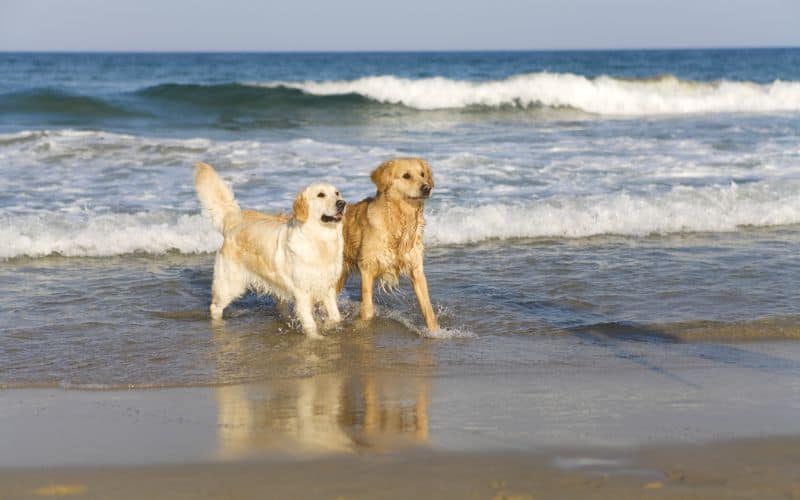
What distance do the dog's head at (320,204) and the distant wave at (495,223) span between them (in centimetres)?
354

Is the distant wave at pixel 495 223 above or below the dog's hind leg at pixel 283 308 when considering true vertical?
above

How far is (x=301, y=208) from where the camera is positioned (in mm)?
6355

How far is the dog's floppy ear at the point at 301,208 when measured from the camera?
6312 millimetres

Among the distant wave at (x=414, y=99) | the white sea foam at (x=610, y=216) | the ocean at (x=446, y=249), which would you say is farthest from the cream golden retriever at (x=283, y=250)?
the distant wave at (x=414, y=99)

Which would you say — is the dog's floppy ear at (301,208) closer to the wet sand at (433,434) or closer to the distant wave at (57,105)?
the wet sand at (433,434)

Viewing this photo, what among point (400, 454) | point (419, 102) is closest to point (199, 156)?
point (400, 454)

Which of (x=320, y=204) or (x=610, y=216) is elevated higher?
(x=320, y=204)

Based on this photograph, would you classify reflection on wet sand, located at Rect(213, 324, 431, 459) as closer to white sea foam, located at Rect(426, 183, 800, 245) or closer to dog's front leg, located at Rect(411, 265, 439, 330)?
dog's front leg, located at Rect(411, 265, 439, 330)

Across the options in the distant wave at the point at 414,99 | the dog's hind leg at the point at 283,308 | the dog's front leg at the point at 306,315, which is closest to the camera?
the dog's front leg at the point at 306,315

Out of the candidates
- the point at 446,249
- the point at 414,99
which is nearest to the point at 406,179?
the point at 446,249

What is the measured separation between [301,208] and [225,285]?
3.60 feet

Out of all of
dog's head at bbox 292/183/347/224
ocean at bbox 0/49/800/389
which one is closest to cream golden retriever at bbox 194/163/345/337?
dog's head at bbox 292/183/347/224

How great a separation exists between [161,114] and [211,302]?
16494mm

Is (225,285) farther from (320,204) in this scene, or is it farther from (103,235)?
(103,235)
